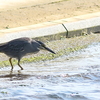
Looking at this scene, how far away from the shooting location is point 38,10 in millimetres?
10984

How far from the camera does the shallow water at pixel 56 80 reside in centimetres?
674

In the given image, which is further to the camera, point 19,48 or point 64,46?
point 64,46

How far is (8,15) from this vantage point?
34.2 ft

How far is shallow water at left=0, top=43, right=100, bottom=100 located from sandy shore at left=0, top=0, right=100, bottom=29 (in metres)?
2.00

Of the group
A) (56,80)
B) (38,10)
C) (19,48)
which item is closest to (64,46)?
(19,48)

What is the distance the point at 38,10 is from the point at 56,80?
3.92 meters

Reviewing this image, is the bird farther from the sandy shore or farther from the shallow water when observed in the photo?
the sandy shore

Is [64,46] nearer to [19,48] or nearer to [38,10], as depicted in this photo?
[19,48]

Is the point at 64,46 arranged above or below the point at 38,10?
below

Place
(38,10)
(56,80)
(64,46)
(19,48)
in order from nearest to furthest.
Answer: (56,80) → (19,48) → (64,46) → (38,10)

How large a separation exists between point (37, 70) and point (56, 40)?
2.04m

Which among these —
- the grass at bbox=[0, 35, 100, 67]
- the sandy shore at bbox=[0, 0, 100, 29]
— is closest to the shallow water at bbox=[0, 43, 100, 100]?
the grass at bbox=[0, 35, 100, 67]

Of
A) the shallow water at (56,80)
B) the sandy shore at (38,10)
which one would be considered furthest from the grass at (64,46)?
the sandy shore at (38,10)

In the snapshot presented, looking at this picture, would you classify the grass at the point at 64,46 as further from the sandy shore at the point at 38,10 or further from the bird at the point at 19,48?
the sandy shore at the point at 38,10
